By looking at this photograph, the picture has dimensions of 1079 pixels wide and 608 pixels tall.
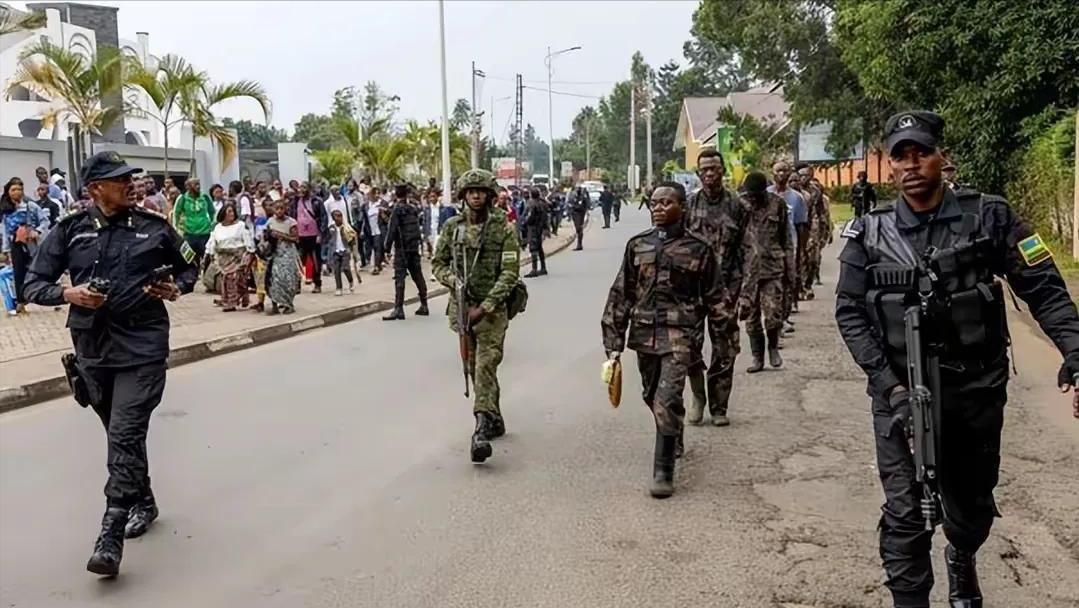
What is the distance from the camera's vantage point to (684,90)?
111 m

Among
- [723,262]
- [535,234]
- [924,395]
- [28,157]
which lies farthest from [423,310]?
[28,157]

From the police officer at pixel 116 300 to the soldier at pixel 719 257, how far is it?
11.2 ft

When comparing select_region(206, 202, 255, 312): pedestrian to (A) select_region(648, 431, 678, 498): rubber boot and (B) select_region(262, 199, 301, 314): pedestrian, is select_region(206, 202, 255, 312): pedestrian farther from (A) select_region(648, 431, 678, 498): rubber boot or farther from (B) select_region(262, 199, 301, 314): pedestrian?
(A) select_region(648, 431, 678, 498): rubber boot

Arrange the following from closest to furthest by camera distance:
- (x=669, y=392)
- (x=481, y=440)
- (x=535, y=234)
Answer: (x=669, y=392), (x=481, y=440), (x=535, y=234)

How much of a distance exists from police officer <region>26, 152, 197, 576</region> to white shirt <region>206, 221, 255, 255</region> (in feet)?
30.2

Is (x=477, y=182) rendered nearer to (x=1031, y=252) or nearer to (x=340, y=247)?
(x=1031, y=252)

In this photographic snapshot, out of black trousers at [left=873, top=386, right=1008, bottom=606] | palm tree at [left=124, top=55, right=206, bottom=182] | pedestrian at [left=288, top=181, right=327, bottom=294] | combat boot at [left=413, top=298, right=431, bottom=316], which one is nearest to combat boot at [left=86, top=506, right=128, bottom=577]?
black trousers at [left=873, top=386, right=1008, bottom=606]

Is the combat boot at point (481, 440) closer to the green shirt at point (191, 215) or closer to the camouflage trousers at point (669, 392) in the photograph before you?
the camouflage trousers at point (669, 392)

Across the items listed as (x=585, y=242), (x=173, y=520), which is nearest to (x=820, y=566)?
(x=173, y=520)

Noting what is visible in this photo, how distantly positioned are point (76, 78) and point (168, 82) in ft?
5.14

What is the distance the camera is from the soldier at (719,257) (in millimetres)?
7180

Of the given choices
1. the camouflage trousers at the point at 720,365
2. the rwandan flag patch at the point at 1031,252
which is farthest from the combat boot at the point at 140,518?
the rwandan flag patch at the point at 1031,252

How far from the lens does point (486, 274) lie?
6.82 meters

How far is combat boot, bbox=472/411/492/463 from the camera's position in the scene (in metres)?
6.51
